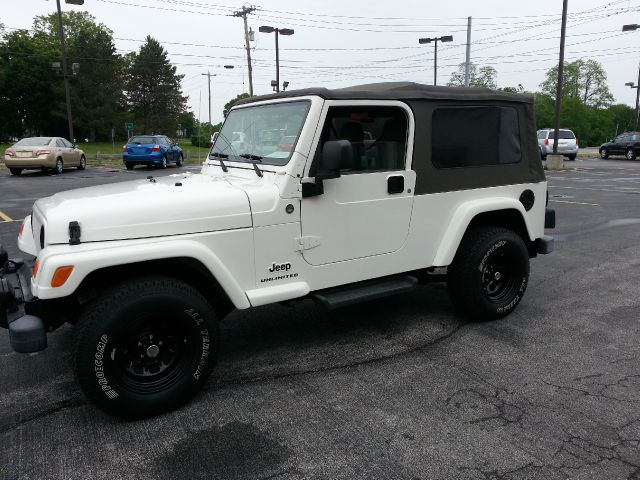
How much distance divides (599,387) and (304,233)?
2.22 m

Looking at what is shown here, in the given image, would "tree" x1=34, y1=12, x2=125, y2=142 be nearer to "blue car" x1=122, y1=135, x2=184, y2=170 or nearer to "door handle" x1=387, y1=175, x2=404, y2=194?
"blue car" x1=122, y1=135, x2=184, y2=170

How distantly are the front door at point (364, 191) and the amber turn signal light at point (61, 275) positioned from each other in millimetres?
1481

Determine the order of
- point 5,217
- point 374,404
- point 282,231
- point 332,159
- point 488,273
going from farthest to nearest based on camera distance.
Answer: point 5,217
point 488,273
point 282,231
point 332,159
point 374,404

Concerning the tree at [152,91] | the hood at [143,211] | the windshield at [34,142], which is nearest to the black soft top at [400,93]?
the hood at [143,211]

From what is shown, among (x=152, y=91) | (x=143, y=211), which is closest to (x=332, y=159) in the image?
(x=143, y=211)

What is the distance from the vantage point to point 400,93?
392 centimetres

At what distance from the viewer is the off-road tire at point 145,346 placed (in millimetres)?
2863

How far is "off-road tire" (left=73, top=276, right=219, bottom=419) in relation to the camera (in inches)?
113

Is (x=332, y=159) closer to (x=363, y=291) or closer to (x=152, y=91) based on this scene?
(x=363, y=291)

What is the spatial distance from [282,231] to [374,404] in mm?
1264

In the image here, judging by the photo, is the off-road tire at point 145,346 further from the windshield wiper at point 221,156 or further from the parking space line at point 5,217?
the parking space line at point 5,217

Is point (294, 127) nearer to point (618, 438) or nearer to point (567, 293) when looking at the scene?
point (618, 438)

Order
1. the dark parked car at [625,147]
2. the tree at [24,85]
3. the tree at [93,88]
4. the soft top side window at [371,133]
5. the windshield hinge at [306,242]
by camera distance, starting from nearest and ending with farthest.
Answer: the windshield hinge at [306,242]
the soft top side window at [371,133]
the dark parked car at [625,147]
the tree at [24,85]
the tree at [93,88]

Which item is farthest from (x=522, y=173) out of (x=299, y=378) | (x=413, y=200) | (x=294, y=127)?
(x=299, y=378)
